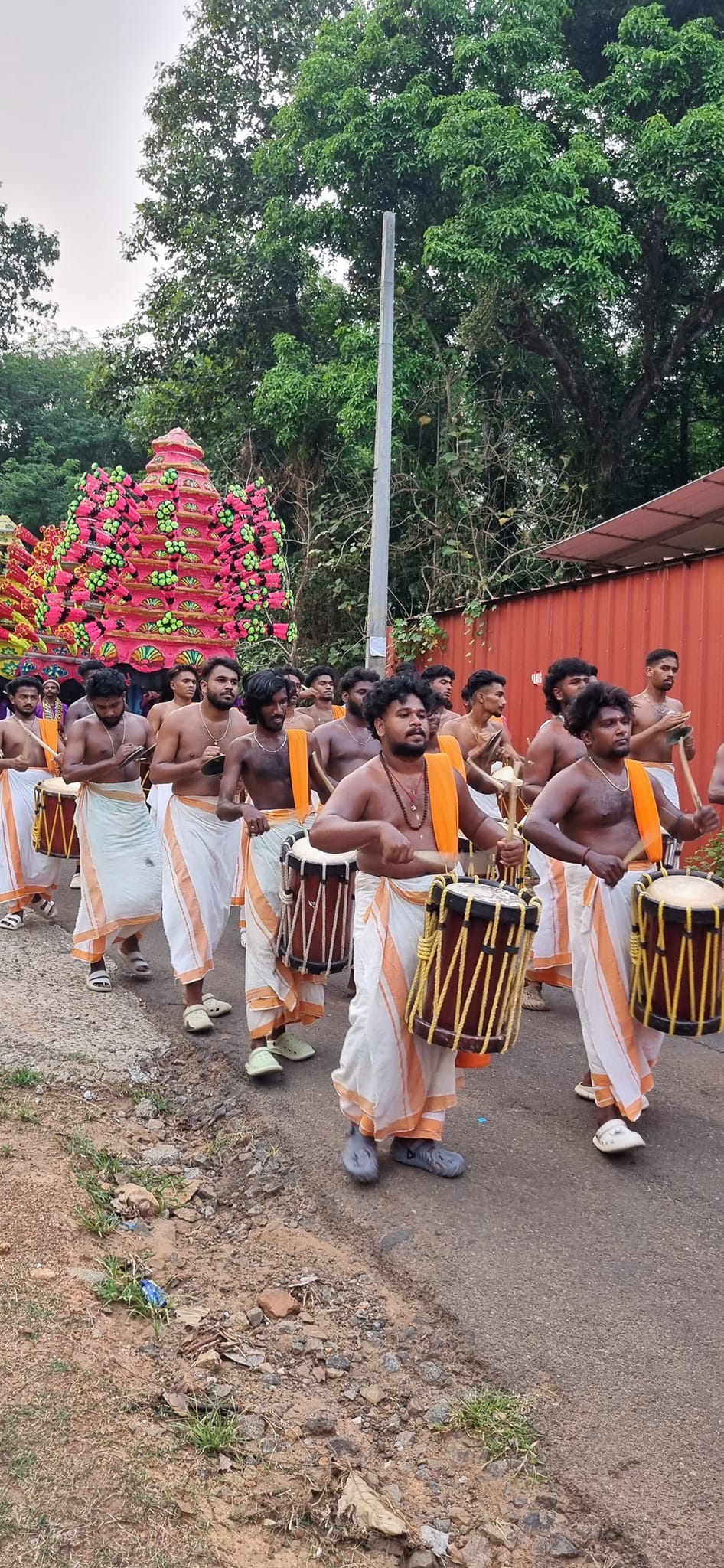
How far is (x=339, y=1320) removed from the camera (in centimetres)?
317

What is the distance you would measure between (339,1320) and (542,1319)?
0.59 meters

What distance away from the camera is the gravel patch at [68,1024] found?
518cm

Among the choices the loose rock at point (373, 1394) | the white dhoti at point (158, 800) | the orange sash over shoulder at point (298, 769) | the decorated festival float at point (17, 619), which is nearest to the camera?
the loose rock at point (373, 1394)

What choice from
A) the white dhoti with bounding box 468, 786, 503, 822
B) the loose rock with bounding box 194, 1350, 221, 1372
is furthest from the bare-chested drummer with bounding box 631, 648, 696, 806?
the loose rock with bounding box 194, 1350, 221, 1372

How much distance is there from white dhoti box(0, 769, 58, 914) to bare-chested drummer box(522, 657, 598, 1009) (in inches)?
158

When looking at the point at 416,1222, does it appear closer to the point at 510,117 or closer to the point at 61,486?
the point at 510,117

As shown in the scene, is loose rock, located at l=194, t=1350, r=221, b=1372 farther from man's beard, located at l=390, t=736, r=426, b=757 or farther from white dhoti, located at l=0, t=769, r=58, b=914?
white dhoti, located at l=0, t=769, r=58, b=914

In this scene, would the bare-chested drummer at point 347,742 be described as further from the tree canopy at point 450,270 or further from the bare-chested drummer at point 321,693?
the tree canopy at point 450,270

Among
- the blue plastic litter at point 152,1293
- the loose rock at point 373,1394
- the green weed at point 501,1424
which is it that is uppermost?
the blue plastic litter at point 152,1293

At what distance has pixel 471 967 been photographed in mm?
3572

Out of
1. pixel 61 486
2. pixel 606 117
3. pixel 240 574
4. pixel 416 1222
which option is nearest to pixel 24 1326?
pixel 416 1222

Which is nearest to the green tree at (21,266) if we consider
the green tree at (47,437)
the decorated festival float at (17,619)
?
the green tree at (47,437)

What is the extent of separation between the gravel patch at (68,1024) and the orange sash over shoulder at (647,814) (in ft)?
8.67

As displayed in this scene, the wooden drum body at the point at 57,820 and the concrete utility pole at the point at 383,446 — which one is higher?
the concrete utility pole at the point at 383,446
